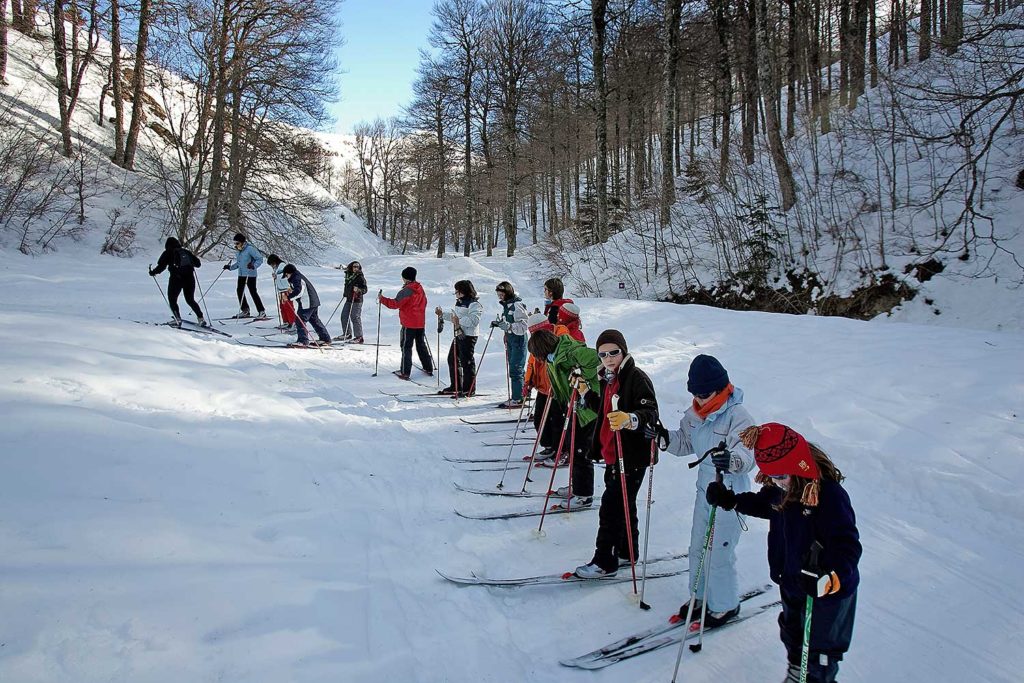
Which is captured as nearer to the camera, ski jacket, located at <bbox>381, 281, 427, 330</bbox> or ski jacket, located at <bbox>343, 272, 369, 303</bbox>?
ski jacket, located at <bbox>381, 281, 427, 330</bbox>

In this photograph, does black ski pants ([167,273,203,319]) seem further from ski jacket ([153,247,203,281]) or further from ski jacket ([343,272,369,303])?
ski jacket ([343,272,369,303])

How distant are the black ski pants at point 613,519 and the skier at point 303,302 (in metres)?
8.30

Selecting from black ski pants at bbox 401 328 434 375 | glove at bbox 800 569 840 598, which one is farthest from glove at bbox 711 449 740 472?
black ski pants at bbox 401 328 434 375

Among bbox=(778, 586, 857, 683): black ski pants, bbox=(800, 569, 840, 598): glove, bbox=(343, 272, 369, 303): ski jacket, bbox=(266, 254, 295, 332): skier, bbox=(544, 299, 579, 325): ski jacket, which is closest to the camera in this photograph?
bbox=(800, 569, 840, 598): glove

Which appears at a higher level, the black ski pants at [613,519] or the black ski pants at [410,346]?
the black ski pants at [410,346]

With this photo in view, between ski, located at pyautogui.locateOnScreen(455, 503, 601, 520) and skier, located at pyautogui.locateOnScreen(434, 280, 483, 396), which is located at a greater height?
skier, located at pyautogui.locateOnScreen(434, 280, 483, 396)

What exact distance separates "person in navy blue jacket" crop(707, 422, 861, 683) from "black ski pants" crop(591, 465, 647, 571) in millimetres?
1350

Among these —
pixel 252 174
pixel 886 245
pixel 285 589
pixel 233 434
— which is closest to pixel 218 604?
pixel 285 589

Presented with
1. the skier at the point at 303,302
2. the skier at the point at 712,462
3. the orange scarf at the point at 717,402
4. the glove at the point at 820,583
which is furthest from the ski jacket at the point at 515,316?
the glove at the point at 820,583

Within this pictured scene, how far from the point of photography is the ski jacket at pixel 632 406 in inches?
152

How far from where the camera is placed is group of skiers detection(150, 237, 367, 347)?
10.5 meters

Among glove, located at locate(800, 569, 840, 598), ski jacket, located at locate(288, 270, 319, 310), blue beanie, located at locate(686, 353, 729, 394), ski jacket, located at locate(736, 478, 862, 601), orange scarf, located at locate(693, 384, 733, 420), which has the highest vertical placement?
ski jacket, located at locate(288, 270, 319, 310)

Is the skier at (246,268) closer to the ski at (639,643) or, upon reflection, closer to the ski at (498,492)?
the ski at (498,492)

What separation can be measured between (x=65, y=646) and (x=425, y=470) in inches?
133
